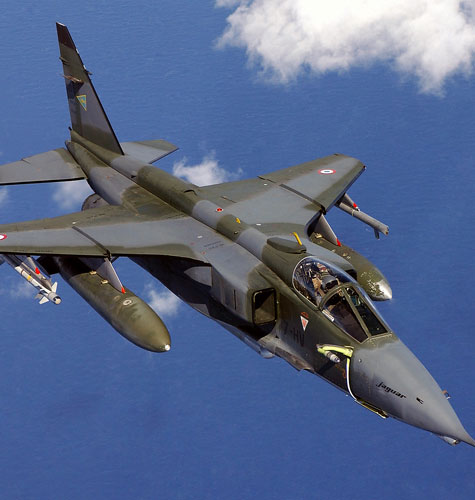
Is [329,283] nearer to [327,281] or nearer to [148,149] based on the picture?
[327,281]

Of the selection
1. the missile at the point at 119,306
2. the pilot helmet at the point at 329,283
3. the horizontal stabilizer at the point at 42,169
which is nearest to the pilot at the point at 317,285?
the pilot helmet at the point at 329,283

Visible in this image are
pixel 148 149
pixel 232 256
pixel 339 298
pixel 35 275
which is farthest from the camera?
pixel 148 149

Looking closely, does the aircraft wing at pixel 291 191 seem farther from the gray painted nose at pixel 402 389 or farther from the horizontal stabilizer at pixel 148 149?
the gray painted nose at pixel 402 389

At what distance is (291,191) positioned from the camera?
78.9 feet

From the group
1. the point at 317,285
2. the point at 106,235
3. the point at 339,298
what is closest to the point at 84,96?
the point at 106,235

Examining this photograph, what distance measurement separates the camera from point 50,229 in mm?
22125

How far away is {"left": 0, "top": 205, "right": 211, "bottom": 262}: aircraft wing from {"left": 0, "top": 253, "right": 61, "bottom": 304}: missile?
1.77 ft

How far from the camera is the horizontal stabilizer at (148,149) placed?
85.5ft

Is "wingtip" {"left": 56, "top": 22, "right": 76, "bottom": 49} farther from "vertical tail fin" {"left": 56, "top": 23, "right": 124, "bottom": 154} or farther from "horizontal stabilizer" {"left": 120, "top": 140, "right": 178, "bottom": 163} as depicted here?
"horizontal stabilizer" {"left": 120, "top": 140, "right": 178, "bottom": 163}

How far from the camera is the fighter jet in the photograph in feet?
55.0

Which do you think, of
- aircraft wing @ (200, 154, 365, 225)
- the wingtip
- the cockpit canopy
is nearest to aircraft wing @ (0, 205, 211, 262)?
aircraft wing @ (200, 154, 365, 225)

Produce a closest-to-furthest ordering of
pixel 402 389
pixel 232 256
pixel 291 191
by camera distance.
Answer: pixel 402 389
pixel 232 256
pixel 291 191

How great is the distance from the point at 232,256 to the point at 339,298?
3557 millimetres

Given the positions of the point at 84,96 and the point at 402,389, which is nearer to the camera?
the point at 402,389
